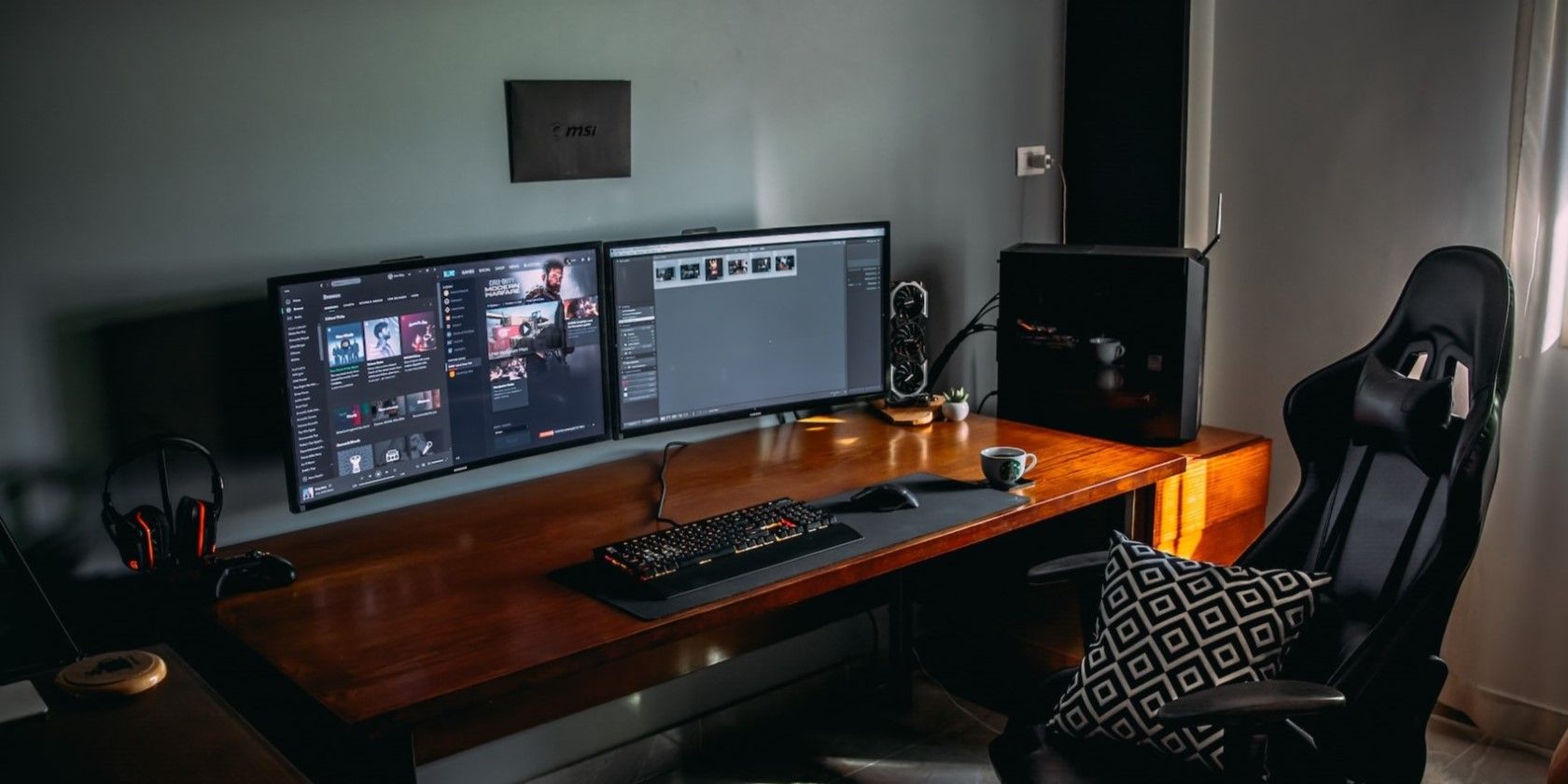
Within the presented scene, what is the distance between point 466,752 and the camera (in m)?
2.37

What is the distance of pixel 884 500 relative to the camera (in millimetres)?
2205

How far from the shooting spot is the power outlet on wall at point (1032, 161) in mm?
3234

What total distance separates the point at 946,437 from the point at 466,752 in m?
1.13

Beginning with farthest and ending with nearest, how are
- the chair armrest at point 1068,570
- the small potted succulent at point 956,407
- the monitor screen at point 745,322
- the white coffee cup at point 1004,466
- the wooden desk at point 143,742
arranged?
the small potted succulent at point 956,407, the monitor screen at point 745,322, the white coffee cup at point 1004,466, the chair armrest at point 1068,570, the wooden desk at point 143,742

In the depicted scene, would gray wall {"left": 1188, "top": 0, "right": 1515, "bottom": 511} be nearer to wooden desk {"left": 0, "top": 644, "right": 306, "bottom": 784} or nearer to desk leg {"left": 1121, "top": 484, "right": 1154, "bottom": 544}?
desk leg {"left": 1121, "top": 484, "right": 1154, "bottom": 544}

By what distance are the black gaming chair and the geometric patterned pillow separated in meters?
0.04

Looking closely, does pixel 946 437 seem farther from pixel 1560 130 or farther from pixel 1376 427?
pixel 1560 130

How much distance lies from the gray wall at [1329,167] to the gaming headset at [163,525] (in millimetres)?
2331

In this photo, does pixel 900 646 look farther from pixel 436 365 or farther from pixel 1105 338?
pixel 436 365

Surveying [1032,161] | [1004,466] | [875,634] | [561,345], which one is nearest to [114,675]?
[561,345]

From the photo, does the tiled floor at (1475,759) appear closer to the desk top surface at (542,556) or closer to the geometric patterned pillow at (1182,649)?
the desk top surface at (542,556)

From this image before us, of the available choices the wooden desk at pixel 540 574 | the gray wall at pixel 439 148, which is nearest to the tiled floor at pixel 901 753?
the gray wall at pixel 439 148

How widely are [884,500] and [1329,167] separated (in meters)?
1.47

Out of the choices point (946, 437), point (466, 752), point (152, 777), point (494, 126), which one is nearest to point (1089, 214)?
point (946, 437)
